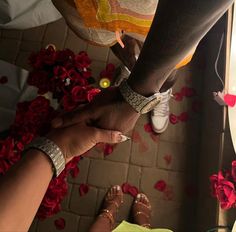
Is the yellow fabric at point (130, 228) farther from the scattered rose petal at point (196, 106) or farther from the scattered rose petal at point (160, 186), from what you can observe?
the scattered rose petal at point (196, 106)

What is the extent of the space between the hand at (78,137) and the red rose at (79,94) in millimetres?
567

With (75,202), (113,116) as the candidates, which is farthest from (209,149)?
(113,116)

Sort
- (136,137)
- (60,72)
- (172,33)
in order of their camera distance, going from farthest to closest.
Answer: (136,137) → (60,72) → (172,33)

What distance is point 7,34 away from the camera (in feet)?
5.03

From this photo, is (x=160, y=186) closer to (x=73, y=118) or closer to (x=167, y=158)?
(x=167, y=158)

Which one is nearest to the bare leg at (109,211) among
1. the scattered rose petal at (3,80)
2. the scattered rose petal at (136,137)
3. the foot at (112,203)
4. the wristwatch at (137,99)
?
the foot at (112,203)

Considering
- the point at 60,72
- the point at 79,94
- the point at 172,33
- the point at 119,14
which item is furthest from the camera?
the point at 60,72

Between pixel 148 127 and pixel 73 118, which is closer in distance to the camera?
pixel 73 118

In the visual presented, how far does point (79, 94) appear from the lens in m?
1.19

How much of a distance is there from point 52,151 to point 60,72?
0.82 meters

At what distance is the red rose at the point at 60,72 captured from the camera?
129 cm

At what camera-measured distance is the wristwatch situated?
54 centimetres

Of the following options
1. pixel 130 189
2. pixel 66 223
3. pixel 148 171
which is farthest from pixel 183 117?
pixel 66 223

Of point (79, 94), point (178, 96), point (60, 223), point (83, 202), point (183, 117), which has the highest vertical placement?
point (178, 96)
